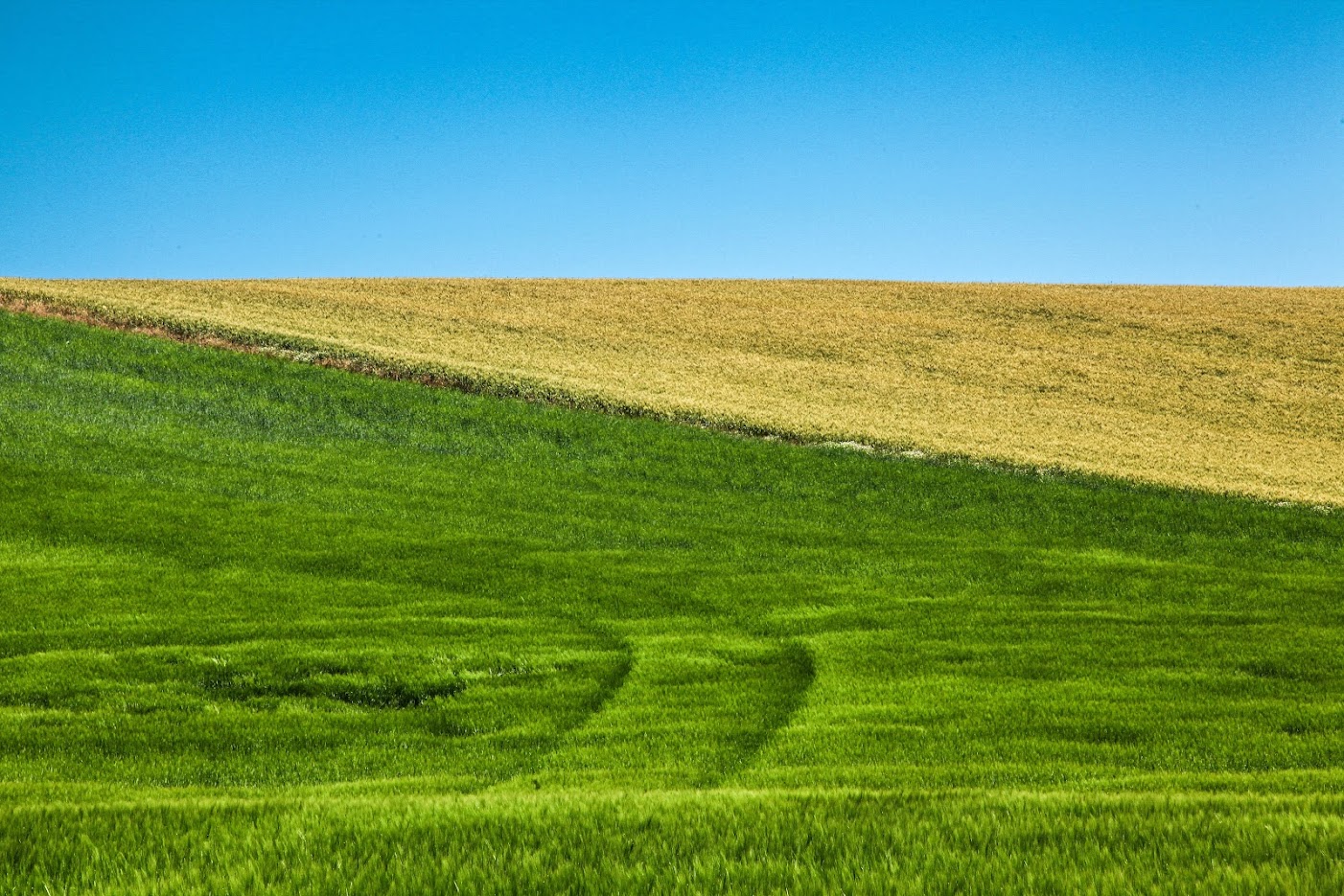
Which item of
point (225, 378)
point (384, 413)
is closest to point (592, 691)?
point (384, 413)

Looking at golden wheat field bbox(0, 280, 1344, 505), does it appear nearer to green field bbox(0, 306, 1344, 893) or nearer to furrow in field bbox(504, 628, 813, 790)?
green field bbox(0, 306, 1344, 893)

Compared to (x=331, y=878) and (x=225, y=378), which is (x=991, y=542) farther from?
(x=225, y=378)

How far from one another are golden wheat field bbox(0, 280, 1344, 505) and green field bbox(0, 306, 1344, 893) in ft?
21.4

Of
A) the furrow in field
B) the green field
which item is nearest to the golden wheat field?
the green field

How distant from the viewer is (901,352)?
53625 millimetres

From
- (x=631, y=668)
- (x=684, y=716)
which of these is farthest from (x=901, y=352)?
(x=684, y=716)

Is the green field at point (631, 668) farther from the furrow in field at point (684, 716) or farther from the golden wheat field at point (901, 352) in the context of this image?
the golden wheat field at point (901, 352)

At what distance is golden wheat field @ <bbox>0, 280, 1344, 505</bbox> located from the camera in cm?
3744

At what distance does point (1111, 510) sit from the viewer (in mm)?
27484

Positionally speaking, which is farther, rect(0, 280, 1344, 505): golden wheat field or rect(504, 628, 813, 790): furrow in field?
rect(0, 280, 1344, 505): golden wheat field

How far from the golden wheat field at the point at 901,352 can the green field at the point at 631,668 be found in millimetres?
6527

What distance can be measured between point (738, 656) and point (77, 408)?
945 inches

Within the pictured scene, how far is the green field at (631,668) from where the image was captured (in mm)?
5812

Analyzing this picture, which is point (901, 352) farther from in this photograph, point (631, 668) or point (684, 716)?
point (684, 716)
